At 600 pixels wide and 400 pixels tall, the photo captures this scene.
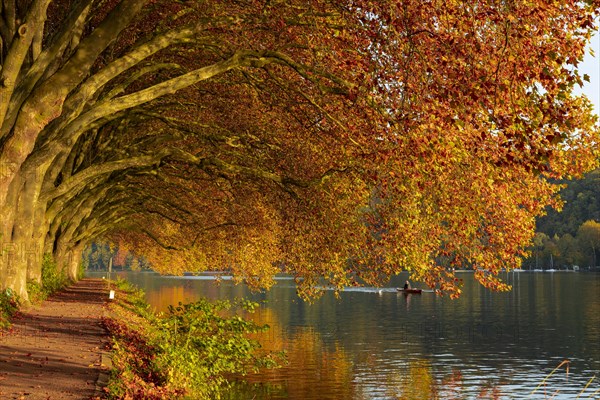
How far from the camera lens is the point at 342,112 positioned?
20344mm

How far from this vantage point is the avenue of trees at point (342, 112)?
12562 mm

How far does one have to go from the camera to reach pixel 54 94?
16500 mm

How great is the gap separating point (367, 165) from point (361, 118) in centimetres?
115

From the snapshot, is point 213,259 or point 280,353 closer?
point 280,353

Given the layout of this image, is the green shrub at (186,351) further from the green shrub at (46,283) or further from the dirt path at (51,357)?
the green shrub at (46,283)

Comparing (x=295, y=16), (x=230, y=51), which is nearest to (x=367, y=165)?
(x=295, y=16)

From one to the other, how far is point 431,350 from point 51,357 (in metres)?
37.0

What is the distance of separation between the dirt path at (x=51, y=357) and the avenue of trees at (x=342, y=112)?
10.5 feet

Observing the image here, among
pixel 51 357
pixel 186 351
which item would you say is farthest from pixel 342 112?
pixel 51 357

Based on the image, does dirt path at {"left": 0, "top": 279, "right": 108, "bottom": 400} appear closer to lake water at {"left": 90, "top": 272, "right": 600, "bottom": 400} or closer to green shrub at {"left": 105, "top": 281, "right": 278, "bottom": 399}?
green shrub at {"left": 105, "top": 281, "right": 278, "bottom": 399}

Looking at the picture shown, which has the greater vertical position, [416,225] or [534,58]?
[534,58]

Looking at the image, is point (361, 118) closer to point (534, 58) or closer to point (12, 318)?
point (534, 58)

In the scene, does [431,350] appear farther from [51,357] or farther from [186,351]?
[51,357]

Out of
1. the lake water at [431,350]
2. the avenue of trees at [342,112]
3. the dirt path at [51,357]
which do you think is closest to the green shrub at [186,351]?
the dirt path at [51,357]
